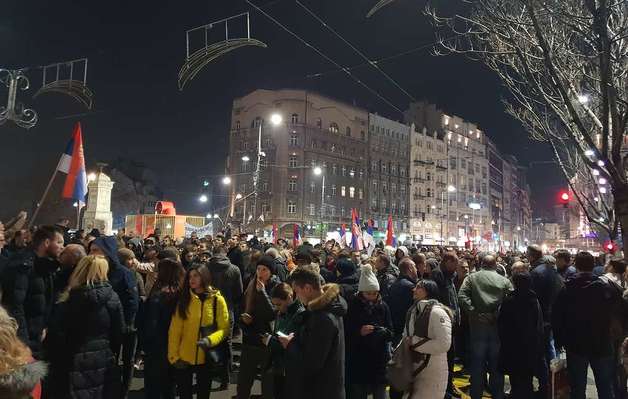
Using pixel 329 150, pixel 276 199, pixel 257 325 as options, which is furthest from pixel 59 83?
pixel 329 150

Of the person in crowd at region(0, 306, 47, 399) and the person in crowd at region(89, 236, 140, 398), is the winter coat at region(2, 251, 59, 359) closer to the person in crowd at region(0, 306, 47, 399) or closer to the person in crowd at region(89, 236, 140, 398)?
the person in crowd at region(89, 236, 140, 398)

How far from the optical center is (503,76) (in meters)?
11.3

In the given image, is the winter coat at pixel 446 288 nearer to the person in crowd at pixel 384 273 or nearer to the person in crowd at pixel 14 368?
the person in crowd at pixel 384 273

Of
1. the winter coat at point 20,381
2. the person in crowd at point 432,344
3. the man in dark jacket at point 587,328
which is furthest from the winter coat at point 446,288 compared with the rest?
the winter coat at point 20,381

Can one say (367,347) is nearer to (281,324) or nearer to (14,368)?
(281,324)

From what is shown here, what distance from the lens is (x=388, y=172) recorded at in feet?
258

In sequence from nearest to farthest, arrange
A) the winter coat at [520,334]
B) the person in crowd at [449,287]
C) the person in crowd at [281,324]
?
1. the person in crowd at [281,324]
2. the winter coat at [520,334]
3. the person in crowd at [449,287]

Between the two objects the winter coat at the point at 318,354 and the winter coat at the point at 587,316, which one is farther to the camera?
the winter coat at the point at 587,316

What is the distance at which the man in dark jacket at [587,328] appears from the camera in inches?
234

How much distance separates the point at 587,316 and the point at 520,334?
90 centimetres

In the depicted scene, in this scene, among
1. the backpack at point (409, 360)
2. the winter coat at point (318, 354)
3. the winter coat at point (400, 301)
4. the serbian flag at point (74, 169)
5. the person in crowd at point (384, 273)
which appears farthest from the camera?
the serbian flag at point (74, 169)

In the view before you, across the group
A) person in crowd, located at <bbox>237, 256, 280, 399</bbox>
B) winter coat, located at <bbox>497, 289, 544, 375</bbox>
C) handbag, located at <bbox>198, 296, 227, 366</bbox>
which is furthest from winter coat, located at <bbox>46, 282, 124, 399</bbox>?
winter coat, located at <bbox>497, 289, 544, 375</bbox>

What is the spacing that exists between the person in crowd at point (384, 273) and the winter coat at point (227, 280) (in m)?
2.36

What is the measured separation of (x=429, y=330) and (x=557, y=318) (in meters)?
2.59
